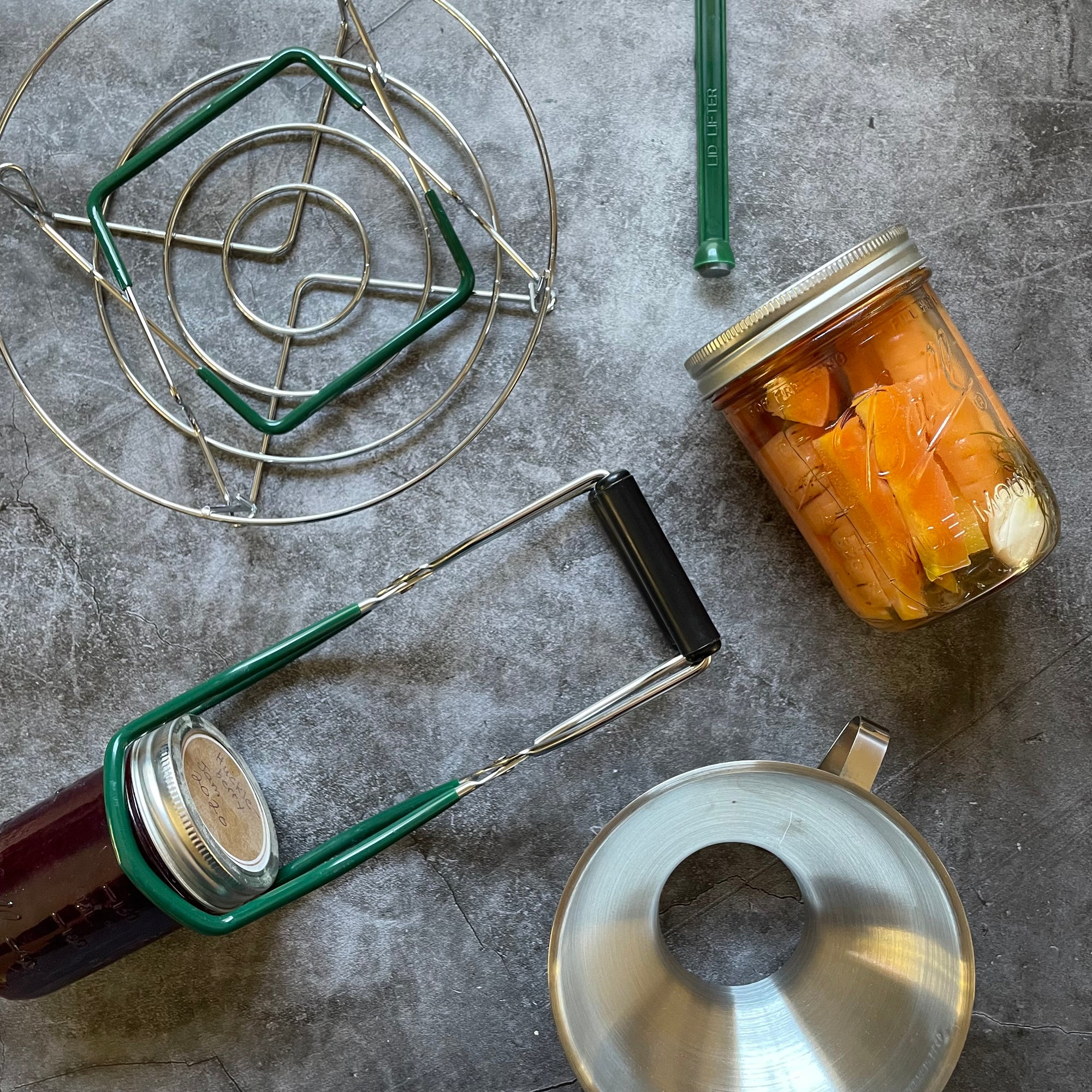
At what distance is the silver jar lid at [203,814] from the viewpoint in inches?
23.1

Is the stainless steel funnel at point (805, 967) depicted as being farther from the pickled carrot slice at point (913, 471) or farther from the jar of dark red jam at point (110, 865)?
the jar of dark red jam at point (110, 865)

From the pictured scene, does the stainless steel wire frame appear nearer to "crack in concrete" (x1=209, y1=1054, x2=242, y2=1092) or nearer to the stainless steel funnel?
the stainless steel funnel

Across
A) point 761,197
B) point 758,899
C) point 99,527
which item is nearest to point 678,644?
point 758,899

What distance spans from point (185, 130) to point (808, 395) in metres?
0.50

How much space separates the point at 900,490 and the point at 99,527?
2.14ft

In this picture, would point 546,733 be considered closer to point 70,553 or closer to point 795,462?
point 795,462

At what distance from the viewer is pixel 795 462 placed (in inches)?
24.1

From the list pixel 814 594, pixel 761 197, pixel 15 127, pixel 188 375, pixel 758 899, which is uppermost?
pixel 15 127

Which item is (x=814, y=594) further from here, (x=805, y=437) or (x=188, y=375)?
(x=188, y=375)

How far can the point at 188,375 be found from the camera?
0.74m

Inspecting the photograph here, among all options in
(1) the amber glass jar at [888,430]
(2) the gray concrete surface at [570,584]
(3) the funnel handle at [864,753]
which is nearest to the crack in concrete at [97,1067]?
(2) the gray concrete surface at [570,584]

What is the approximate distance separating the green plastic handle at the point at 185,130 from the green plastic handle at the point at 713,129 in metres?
0.28

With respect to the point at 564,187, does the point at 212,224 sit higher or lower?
higher

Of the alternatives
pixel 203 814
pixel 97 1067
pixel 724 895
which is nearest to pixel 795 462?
pixel 724 895
